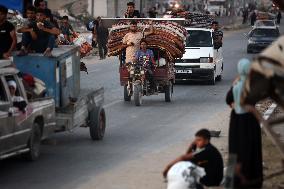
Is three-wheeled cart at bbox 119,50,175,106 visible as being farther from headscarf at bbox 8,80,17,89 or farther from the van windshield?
headscarf at bbox 8,80,17,89

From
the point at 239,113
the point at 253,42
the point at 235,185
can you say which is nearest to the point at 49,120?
the point at 239,113

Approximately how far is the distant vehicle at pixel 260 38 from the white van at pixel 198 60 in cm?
2163

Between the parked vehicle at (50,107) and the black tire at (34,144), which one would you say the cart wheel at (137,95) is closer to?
the parked vehicle at (50,107)

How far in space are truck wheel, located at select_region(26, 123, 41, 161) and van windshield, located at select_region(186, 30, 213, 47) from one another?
698 inches

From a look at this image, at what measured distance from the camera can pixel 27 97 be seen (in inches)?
613

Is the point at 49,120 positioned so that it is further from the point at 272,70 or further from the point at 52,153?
the point at 272,70

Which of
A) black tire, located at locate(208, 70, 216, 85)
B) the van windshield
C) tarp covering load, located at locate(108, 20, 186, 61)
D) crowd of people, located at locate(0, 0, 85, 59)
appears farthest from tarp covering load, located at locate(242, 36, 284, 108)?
the van windshield

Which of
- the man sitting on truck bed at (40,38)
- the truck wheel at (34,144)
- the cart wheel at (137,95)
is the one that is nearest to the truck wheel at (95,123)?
the man sitting on truck bed at (40,38)

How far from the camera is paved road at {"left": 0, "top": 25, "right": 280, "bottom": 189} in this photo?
14586 millimetres

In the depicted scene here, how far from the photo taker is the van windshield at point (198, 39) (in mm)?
33188

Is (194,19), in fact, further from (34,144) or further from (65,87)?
(34,144)

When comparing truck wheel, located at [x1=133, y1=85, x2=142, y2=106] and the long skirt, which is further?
truck wheel, located at [x1=133, y1=85, x2=142, y2=106]

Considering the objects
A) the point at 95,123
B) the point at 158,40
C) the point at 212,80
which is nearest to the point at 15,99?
the point at 95,123

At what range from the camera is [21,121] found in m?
14.9
